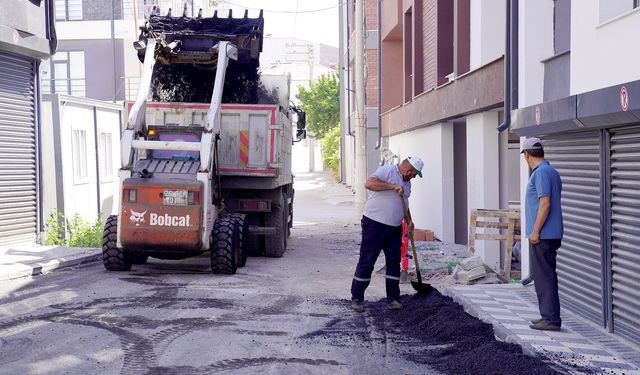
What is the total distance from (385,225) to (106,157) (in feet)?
48.0

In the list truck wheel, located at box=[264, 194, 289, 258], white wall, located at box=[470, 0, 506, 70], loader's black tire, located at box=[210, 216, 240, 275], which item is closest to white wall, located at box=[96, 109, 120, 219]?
truck wheel, located at box=[264, 194, 289, 258]

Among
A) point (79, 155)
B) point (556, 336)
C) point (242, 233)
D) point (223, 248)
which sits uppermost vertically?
point (79, 155)

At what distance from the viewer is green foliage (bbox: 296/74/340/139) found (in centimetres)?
6919

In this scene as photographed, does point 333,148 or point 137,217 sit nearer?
point 137,217

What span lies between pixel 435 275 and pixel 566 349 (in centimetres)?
649

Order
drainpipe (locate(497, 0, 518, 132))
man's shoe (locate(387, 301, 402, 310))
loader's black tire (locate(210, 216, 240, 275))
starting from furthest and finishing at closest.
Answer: loader's black tire (locate(210, 216, 240, 275)) → drainpipe (locate(497, 0, 518, 132)) → man's shoe (locate(387, 301, 402, 310))

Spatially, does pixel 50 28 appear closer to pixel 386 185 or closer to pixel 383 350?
pixel 386 185

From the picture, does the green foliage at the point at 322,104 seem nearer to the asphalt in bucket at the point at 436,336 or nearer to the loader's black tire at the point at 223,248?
the loader's black tire at the point at 223,248

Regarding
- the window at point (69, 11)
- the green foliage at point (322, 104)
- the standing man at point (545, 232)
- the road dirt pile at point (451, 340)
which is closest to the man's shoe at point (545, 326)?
the standing man at point (545, 232)

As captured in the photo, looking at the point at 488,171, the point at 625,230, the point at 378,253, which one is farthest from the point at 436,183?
the point at 625,230

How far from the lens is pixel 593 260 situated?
28.3 feet

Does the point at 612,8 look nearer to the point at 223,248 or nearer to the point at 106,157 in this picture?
the point at 223,248

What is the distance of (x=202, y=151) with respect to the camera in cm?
1362

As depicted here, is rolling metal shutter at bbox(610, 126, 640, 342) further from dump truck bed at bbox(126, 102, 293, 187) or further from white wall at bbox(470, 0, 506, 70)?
dump truck bed at bbox(126, 102, 293, 187)
